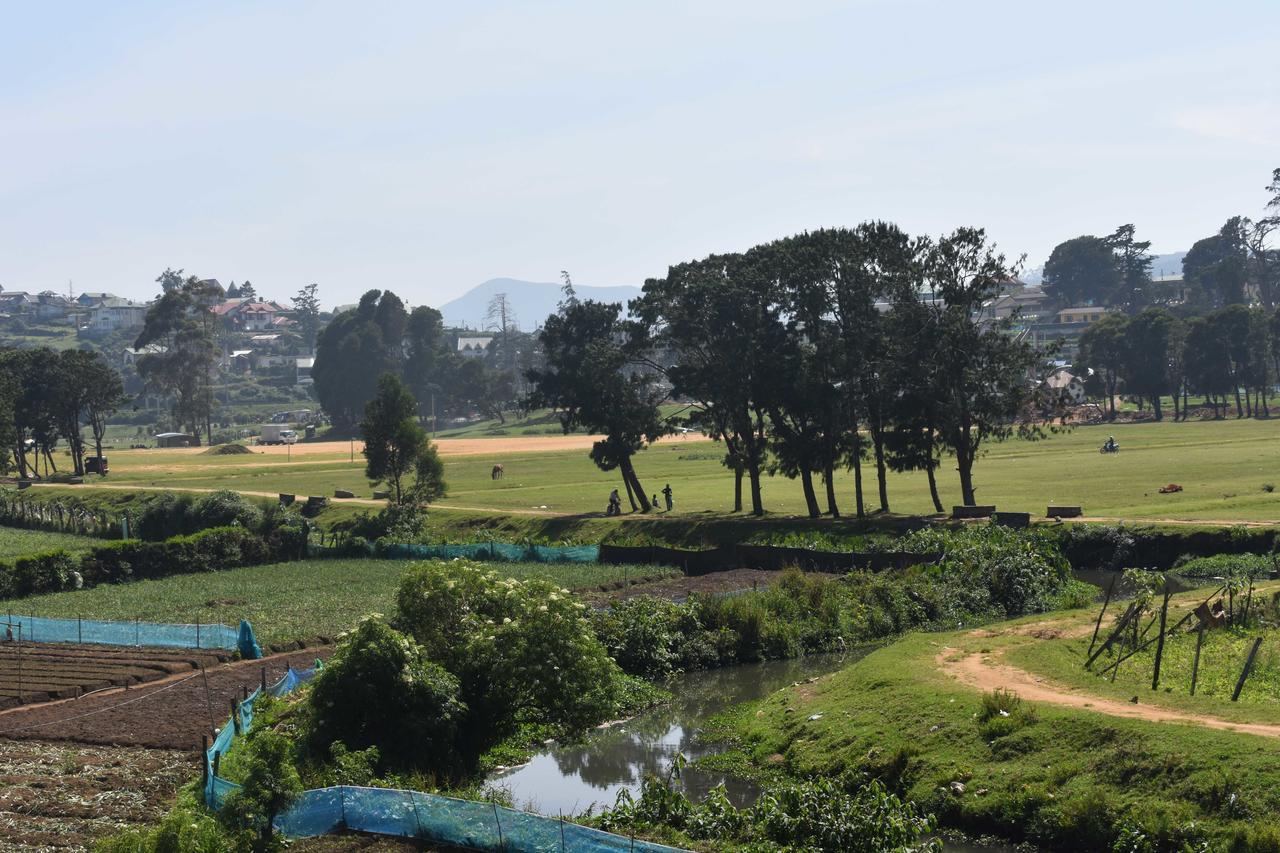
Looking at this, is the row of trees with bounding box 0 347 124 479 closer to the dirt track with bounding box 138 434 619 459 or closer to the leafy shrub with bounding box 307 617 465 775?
the dirt track with bounding box 138 434 619 459

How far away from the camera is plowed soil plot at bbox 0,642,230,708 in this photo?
127 feet

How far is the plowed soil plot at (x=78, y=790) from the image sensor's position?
26.4 meters

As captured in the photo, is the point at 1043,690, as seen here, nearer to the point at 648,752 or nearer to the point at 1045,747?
the point at 1045,747

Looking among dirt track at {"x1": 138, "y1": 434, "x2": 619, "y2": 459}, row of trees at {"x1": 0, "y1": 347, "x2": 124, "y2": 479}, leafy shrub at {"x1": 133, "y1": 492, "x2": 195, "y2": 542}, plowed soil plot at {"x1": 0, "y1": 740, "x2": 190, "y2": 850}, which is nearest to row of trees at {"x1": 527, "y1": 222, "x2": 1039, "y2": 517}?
leafy shrub at {"x1": 133, "y1": 492, "x2": 195, "y2": 542}

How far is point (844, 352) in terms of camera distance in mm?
70500

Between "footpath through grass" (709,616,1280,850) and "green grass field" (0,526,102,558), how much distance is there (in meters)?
50.1

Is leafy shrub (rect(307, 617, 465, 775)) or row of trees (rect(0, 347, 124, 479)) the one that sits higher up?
row of trees (rect(0, 347, 124, 479))

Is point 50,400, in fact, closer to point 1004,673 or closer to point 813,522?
point 813,522

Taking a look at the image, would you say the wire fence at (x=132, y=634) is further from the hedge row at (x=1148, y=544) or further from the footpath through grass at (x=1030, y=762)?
the hedge row at (x=1148, y=544)

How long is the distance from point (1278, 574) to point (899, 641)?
1478cm

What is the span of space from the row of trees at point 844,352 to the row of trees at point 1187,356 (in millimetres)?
76551

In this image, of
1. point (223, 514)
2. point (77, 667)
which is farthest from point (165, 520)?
point (77, 667)

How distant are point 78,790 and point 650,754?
43.3 ft

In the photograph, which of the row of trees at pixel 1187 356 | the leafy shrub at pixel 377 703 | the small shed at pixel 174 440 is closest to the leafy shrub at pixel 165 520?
the leafy shrub at pixel 377 703
